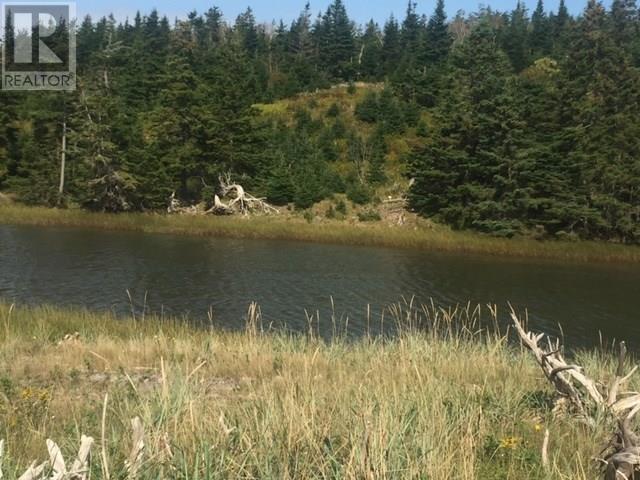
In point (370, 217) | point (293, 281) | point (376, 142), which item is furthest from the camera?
point (376, 142)

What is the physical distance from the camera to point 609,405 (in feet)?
13.1

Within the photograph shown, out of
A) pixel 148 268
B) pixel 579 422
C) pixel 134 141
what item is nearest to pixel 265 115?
pixel 134 141

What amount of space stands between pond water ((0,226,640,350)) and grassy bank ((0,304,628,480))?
7057 mm

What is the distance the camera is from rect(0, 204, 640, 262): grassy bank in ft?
97.9

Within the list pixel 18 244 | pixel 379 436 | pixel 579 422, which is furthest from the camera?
pixel 18 244

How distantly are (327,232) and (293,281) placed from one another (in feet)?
38.8

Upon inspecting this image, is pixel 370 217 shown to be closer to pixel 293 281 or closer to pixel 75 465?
pixel 293 281

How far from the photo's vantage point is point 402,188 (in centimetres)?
3903

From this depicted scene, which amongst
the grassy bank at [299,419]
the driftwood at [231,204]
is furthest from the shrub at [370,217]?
the grassy bank at [299,419]

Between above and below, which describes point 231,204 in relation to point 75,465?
below

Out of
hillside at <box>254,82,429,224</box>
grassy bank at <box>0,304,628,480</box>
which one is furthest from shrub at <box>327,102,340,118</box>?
grassy bank at <box>0,304,628,480</box>

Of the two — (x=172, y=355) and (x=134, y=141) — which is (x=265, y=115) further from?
(x=172, y=355)

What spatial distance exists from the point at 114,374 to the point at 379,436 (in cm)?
474

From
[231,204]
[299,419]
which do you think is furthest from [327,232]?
[299,419]
